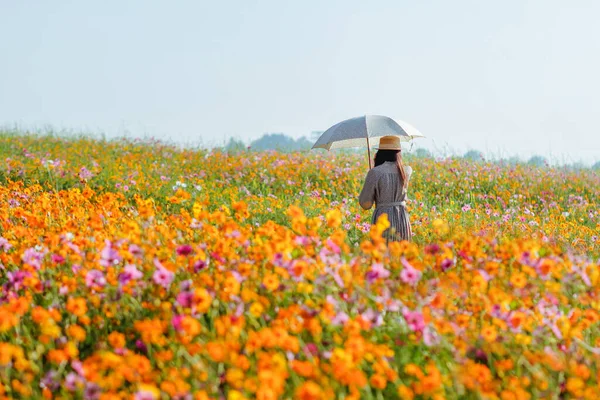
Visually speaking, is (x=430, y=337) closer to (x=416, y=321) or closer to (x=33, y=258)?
(x=416, y=321)

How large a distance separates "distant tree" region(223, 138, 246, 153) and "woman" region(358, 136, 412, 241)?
11.5 metres

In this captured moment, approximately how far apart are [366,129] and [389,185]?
1.05 meters

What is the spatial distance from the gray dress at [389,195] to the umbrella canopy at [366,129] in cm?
85

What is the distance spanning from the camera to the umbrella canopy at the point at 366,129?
22.2ft

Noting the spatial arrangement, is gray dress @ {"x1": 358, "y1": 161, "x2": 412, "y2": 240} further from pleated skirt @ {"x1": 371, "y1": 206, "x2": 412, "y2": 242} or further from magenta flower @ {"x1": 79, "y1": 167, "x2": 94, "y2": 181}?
magenta flower @ {"x1": 79, "y1": 167, "x2": 94, "y2": 181}

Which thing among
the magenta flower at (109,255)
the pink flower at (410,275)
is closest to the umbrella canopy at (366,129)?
the pink flower at (410,275)

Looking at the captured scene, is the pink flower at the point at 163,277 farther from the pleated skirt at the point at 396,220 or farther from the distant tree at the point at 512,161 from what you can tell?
the distant tree at the point at 512,161

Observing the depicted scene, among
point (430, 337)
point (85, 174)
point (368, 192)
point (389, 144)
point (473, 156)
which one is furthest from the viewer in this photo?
point (473, 156)

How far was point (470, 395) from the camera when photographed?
3.14 meters

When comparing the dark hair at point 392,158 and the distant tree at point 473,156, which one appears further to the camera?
the distant tree at point 473,156

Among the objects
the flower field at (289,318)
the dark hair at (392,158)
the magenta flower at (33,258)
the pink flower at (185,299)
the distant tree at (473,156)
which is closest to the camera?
the flower field at (289,318)

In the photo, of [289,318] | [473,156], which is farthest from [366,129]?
[473,156]

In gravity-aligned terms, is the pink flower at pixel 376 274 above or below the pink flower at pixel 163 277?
below

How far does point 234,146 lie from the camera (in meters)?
17.8
